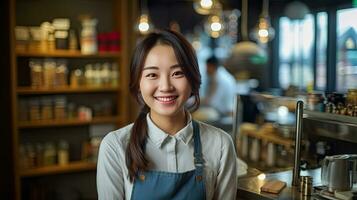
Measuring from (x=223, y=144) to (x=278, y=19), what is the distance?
17.1 feet

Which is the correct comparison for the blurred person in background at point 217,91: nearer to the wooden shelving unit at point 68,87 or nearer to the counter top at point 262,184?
the wooden shelving unit at point 68,87

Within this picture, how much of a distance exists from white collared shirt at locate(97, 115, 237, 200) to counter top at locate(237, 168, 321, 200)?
236 millimetres

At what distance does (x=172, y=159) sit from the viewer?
1.58m

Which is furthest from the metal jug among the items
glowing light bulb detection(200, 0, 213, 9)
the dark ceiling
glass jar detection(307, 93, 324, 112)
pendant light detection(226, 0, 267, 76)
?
the dark ceiling

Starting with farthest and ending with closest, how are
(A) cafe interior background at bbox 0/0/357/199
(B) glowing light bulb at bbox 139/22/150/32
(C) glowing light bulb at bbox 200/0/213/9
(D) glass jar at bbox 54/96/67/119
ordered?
(B) glowing light bulb at bbox 139/22/150/32, (D) glass jar at bbox 54/96/67/119, (A) cafe interior background at bbox 0/0/357/199, (C) glowing light bulb at bbox 200/0/213/9

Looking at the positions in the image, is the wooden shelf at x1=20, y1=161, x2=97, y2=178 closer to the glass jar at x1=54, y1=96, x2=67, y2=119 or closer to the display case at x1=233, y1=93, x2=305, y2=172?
the glass jar at x1=54, y1=96, x2=67, y2=119

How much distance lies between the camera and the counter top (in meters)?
1.77

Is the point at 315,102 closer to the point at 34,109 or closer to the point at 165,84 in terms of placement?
the point at 165,84

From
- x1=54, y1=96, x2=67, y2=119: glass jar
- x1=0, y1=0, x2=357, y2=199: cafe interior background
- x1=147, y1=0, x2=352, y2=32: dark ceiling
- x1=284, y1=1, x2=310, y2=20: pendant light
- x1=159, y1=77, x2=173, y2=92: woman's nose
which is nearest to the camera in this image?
x1=159, y1=77, x2=173, y2=92: woman's nose

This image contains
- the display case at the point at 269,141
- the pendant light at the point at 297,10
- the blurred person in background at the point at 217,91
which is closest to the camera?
the display case at the point at 269,141

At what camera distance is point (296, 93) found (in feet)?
10.8

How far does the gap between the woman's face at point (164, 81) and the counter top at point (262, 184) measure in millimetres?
548

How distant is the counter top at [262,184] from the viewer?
177 cm

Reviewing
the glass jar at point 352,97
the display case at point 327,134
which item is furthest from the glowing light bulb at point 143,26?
the glass jar at point 352,97
